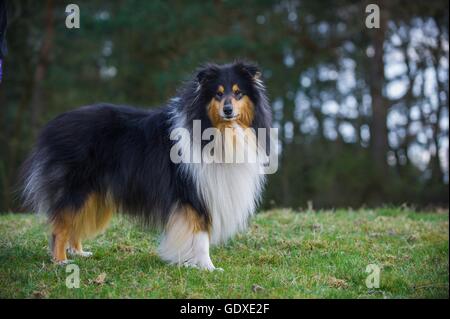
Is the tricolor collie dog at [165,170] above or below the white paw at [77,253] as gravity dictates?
above

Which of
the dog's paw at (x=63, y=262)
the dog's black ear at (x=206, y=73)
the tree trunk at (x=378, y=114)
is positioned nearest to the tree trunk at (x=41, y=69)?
the tree trunk at (x=378, y=114)

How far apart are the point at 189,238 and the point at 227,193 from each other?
0.60m

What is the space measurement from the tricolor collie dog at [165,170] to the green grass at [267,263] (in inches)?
15.9

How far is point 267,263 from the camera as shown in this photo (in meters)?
5.97

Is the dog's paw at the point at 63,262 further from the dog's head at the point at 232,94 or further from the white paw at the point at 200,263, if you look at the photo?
the dog's head at the point at 232,94

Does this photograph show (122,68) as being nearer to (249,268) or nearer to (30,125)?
(30,125)

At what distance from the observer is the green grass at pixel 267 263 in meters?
4.92

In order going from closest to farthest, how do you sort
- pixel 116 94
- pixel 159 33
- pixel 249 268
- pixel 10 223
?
pixel 249 268, pixel 10 223, pixel 159 33, pixel 116 94

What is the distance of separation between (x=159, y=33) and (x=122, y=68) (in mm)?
1835

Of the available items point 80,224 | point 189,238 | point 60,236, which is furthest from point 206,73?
point 60,236

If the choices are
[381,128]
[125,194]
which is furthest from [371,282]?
[381,128]

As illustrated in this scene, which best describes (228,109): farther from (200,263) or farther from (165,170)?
(200,263)

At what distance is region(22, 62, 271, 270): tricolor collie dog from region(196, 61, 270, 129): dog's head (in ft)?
0.03

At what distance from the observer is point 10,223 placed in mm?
8094
